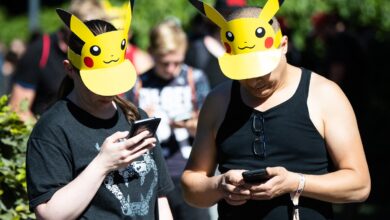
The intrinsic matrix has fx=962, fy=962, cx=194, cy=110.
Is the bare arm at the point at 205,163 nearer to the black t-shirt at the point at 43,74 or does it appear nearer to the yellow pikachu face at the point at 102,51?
the yellow pikachu face at the point at 102,51

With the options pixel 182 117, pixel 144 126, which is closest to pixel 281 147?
pixel 144 126

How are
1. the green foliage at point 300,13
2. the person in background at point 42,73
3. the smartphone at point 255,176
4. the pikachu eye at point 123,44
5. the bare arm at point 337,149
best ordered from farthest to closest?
the green foliage at point 300,13 < the person in background at point 42,73 < the pikachu eye at point 123,44 < the bare arm at point 337,149 < the smartphone at point 255,176

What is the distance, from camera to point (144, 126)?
3.96 meters

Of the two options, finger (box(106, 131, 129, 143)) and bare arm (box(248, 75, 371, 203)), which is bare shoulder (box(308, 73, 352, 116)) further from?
finger (box(106, 131, 129, 143))

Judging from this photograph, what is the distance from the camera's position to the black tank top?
409 cm

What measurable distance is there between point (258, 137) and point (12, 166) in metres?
1.74

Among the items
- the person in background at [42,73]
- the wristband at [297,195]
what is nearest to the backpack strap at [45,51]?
the person in background at [42,73]

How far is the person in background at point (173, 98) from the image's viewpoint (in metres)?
6.20

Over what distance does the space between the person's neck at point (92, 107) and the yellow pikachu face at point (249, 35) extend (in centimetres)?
62

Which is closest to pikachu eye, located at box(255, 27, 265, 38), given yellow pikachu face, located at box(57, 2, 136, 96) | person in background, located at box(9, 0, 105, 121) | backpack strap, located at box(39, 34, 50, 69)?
yellow pikachu face, located at box(57, 2, 136, 96)

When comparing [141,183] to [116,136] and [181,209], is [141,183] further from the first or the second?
[181,209]

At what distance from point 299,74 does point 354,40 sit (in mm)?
6134

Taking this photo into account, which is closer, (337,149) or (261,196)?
(261,196)

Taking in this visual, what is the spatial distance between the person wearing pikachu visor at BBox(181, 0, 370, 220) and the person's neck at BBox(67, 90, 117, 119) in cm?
47
